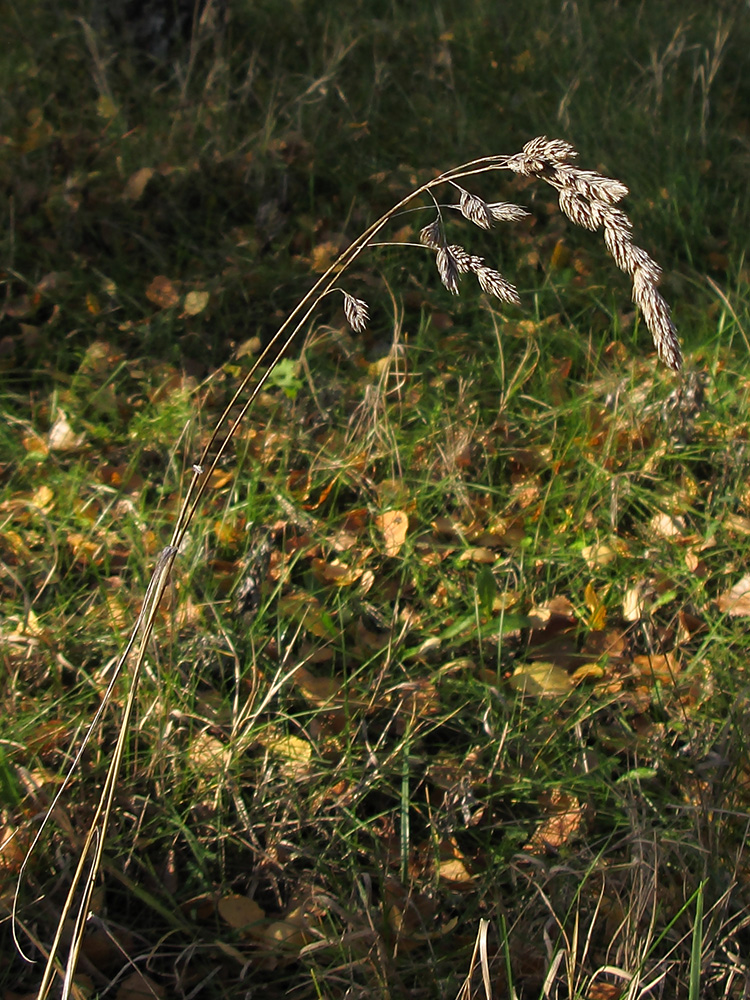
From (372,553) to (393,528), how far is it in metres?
0.08

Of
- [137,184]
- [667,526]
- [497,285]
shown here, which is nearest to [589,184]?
[497,285]

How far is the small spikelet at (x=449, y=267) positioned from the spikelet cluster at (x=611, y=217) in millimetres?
114

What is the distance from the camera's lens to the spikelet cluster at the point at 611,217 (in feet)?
3.10

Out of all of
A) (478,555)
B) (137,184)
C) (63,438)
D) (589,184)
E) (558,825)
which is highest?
(589,184)

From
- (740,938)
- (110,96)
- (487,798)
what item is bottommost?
(740,938)

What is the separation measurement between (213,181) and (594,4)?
8.29 feet

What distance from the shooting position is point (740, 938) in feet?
5.04

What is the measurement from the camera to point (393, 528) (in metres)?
2.24

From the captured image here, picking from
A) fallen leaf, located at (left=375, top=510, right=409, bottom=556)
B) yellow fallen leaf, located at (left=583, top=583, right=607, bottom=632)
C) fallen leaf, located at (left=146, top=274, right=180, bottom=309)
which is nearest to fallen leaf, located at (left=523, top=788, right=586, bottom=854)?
yellow fallen leaf, located at (left=583, top=583, right=607, bottom=632)

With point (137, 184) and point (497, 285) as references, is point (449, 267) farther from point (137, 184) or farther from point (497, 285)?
point (137, 184)

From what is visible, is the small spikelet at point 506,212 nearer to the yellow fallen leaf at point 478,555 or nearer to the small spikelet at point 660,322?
the small spikelet at point 660,322

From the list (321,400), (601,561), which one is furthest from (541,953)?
(321,400)

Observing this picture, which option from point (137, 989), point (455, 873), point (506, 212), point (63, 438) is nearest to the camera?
point (506, 212)

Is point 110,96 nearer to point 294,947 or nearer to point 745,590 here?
point 745,590
